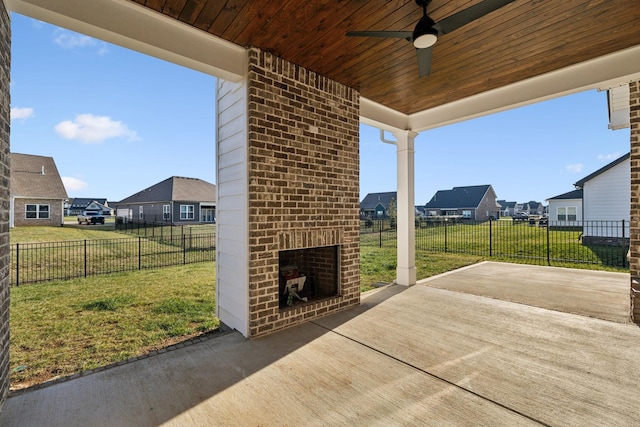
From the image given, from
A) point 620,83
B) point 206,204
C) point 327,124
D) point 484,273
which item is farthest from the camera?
point 206,204

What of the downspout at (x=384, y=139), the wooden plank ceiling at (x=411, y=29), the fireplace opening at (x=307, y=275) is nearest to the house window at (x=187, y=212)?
the downspout at (x=384, y=139)

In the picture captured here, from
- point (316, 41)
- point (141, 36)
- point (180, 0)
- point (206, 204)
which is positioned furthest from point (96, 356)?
point (206, 204)

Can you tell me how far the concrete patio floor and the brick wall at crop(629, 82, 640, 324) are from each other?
0.40 meters

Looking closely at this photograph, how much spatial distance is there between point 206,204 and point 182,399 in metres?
25.8

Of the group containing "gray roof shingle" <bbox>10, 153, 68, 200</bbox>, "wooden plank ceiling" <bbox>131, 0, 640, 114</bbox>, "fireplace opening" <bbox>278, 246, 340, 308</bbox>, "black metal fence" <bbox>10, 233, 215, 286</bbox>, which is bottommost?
"black metal fence" <bbox>10, 233, 215, 286</bbox>

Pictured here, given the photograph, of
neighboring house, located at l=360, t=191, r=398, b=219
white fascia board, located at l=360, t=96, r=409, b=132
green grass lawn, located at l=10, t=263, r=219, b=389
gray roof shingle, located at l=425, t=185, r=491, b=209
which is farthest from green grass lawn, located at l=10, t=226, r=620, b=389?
neighboring house, located at l=360, t=191, r=398, b=219

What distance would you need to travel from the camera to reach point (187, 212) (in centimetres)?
2516

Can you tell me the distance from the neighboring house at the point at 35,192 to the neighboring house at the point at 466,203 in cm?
3781

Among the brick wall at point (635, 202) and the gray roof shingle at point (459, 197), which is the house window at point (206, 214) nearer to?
the brick wall at point (635, 202)

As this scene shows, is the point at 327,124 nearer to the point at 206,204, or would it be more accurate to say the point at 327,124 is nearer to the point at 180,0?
the point at 180,0

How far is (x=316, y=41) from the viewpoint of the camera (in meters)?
3.15

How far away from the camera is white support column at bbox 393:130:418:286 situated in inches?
221

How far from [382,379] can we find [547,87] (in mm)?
4332

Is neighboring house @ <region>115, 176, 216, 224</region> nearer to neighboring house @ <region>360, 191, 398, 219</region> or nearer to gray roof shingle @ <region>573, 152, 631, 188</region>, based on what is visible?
neighboring house @ <region>360, 191, 398, 219</region>
